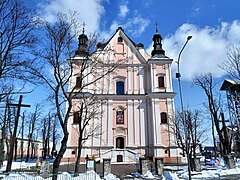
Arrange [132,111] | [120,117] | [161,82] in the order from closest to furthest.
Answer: [120,117]
[132,111]
[161,82]

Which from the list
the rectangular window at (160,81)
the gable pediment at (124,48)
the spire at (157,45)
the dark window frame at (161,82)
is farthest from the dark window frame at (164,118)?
the spire at (157,45)

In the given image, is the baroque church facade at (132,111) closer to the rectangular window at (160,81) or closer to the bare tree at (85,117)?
the rectangular window at (160,81)

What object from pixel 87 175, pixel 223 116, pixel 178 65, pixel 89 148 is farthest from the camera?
pixel 89 148

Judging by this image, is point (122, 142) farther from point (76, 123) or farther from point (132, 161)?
point (76, 123)

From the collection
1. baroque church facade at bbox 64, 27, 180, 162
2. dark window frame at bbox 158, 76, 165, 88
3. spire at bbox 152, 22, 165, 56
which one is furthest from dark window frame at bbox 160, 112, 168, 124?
spire at bbox 152, 22, 165, 56

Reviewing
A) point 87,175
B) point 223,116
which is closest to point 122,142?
point 223,116

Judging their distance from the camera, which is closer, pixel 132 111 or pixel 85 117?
pixel 85 117

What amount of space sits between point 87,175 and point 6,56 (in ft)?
28.0

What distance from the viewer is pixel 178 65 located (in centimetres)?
1493

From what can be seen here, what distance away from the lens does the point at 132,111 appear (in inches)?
1313

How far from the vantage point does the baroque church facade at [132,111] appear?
30203 mm

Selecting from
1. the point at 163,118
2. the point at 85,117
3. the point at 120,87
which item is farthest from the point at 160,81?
the point at 85,117

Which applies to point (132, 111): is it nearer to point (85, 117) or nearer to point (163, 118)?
point (163, 118)

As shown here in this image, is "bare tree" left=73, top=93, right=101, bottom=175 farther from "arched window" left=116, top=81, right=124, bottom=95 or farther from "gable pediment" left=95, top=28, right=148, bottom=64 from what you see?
"gable pediment" left=95, top=28, right=148, bottom=64
